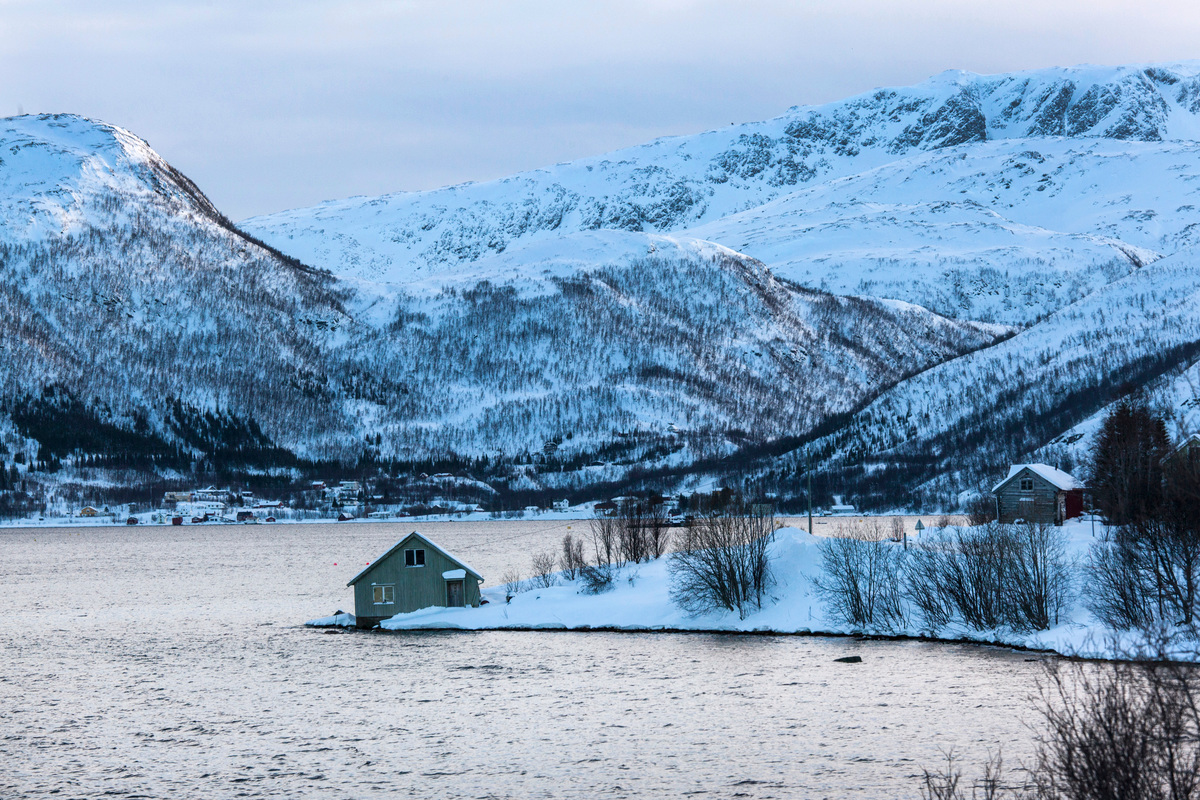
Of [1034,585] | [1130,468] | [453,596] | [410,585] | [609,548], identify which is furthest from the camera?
[609,548]

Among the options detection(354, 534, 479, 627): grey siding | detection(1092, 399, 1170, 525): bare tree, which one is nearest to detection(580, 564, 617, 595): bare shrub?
detection(354, 534, 479, 627): grey siding

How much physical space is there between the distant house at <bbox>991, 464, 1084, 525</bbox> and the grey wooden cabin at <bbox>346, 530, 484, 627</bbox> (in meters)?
44.3

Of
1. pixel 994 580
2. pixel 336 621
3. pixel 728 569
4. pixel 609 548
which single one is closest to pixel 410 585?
pixel 336 621

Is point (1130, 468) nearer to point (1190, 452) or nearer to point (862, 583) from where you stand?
point (1190, 452)

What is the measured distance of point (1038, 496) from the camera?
10269cm

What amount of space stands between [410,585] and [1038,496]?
5022cm

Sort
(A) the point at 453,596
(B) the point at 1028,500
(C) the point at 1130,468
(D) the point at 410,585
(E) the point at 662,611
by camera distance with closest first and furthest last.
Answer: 1. (E) the point at 662,611
2. (D) the point at 410,585
3. (A) the point at 453,596
4. (C) the point at 1130,468
5. (B) the point at 1028,500

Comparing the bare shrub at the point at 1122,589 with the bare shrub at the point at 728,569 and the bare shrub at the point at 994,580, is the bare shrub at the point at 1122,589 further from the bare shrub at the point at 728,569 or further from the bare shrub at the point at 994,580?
the bare shrub at the point at 728,569

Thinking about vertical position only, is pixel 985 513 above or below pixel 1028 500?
below

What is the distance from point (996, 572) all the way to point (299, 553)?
12072 cm

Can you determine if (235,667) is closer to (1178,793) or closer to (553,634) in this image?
(553,634)

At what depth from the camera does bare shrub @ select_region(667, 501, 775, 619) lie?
8538 centimetres

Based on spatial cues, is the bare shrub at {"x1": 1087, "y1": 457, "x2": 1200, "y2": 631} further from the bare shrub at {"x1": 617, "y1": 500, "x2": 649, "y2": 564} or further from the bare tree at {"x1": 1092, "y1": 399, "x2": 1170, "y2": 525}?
the bare shrub at {"x1": 617, "y1": 500, "x2": 649, "y2": 564}

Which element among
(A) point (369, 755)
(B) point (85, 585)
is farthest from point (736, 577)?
(B) point (85, 585)
